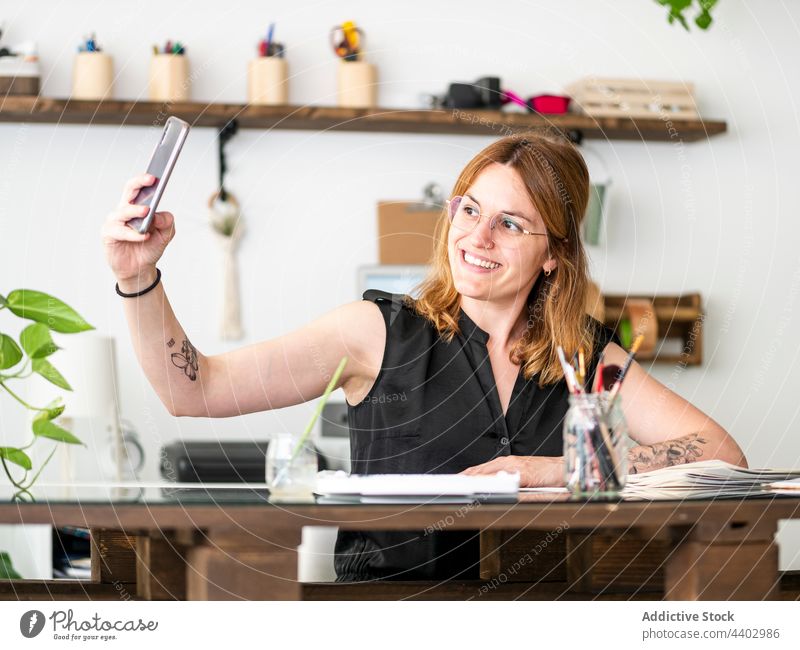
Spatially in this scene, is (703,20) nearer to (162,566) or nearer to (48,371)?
(48,371)

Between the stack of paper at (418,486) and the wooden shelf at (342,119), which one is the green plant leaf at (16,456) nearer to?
the stack of paper at (418,486)

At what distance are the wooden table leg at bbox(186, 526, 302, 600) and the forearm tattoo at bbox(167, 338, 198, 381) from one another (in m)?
0.52

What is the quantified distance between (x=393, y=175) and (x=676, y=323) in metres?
1.01

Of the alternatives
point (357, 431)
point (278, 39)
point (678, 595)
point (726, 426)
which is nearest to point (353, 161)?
point (278, 39)

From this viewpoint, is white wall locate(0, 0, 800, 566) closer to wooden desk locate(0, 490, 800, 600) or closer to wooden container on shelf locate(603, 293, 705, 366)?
wooden container on shelf locate(603, 293, 705, 366)

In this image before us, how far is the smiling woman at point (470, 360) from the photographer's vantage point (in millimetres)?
1556

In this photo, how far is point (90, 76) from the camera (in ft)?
9.98

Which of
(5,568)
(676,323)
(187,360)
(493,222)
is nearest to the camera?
(187,360)

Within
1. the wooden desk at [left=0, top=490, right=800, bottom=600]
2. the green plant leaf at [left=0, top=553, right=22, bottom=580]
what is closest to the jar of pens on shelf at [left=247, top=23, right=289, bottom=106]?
the green plant leaf at [left=0, top=553, right=22, bottom=580]

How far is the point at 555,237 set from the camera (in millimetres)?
1833

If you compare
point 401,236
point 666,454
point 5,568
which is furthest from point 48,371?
point 401,236

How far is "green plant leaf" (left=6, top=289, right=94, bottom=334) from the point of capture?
1288 mm

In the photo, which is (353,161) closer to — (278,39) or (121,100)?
(278,39)

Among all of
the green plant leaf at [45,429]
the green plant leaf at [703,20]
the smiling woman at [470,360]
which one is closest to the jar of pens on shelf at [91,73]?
the smiling woman at [470,360]
